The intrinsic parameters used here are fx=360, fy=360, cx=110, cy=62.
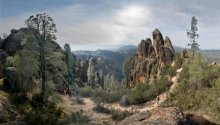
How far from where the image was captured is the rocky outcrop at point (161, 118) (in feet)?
69.2

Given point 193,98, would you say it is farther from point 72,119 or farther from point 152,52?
point 152,52

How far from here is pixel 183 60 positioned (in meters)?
88.7

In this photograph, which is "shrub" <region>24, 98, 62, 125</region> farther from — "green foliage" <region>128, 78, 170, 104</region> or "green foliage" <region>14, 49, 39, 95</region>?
"green foliage" <region>128, 78, 170, 104</region>

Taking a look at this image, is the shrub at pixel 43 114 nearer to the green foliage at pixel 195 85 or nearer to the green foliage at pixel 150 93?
the green foliage at pixel 195 85

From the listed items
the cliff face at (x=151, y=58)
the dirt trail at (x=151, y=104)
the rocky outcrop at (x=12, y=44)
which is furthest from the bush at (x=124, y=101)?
the rocky outcrop at (x=12, y=44)

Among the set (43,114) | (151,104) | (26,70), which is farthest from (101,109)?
(43,114)

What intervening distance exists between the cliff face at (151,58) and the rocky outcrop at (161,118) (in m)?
73.5

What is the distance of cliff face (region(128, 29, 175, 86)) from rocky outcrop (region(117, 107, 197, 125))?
7348 cm

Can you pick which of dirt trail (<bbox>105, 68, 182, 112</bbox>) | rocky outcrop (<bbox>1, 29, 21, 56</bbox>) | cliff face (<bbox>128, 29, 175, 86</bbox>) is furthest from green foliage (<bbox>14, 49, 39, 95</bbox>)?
cliff face (<bbox>128, 29, 175, 86</bbox>)

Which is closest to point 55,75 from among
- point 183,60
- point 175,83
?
point 175,83

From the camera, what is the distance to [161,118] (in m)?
21.4

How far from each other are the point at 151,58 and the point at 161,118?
84533mm

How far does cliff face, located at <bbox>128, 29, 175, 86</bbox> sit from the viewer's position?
9738 cm

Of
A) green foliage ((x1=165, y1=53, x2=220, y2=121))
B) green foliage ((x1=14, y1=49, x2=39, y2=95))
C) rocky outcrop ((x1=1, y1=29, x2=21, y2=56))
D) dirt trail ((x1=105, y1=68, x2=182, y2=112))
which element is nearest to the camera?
green foliage ((x1=14, y1=49, x2=39, y2=95))
